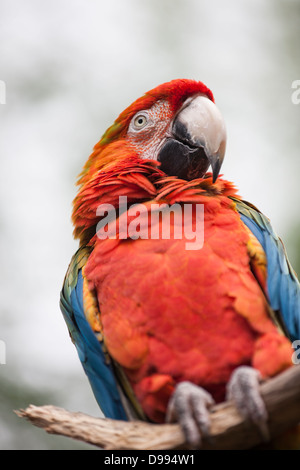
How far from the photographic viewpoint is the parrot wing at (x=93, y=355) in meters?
2.55

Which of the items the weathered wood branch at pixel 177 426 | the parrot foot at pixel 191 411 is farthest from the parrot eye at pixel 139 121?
the weathered wood branch at pixel 177 426

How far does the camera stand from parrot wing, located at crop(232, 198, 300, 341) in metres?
2.39

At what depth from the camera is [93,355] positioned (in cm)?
263

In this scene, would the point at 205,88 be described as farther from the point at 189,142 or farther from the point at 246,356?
the point at 246,356

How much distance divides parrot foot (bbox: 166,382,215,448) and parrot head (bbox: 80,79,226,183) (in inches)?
47.1

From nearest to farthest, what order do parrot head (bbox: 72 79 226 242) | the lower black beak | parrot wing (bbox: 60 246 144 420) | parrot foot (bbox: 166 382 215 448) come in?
parrot foot (bbox: 166 382 215 448), parrot wing (bbox: 60 246 144 420), parrot head (bbox: 72 79 226 242), the lower black beak

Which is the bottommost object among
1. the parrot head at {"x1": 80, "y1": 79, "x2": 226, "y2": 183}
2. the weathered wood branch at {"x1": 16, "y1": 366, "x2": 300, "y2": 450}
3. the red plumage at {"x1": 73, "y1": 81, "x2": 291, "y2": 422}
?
the weathered wood branch at {"x1": 16, "y1": 366, "x2": 300, "y2": 450}

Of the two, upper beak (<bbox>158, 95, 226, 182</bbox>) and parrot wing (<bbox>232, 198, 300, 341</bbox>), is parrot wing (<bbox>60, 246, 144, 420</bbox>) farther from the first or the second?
parrot wing (<bbox>232, 198, 300, 341</bbox>)

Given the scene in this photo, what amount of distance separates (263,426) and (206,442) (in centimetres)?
24

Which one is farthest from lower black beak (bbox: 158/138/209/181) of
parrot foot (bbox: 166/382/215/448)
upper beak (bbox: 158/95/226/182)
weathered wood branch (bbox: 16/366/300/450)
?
weathered wood branch (bbox: 16/366/300/450)

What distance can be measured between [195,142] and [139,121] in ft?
1.64

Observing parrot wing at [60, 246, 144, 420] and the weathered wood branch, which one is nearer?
the weathered wood branch

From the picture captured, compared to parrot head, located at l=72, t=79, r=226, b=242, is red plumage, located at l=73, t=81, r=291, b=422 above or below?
below

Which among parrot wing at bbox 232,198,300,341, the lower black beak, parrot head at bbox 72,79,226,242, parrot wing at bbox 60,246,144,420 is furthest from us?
the lower black beak
